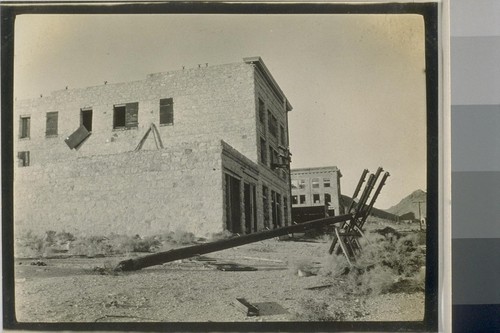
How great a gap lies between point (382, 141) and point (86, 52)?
1.09 meters

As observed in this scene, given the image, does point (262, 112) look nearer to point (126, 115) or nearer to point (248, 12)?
point (248, 12)

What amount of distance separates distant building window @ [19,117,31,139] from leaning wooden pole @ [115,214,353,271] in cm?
56

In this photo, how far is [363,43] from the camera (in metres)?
2.39

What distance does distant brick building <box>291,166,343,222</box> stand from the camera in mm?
2381

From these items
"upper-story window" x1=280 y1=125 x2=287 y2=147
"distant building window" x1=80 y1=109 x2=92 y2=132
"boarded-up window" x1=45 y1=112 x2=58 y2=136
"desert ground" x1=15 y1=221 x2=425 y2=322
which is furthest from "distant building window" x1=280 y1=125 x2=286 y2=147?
"boarded-up window" x1=45 y1=112 x2=58 y2=136

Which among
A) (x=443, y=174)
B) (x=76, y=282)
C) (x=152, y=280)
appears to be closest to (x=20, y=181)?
(x=76, y=282)

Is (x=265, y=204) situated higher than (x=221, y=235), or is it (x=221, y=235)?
(x=265, y=204)

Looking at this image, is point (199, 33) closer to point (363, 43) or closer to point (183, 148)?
point (183, 148)

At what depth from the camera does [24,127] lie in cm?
236

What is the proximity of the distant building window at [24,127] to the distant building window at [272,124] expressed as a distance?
2.76ft

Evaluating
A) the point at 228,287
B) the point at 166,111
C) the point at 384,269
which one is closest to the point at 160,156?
the point at 166,111

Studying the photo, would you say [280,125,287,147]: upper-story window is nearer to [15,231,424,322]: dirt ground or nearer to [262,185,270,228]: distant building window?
[262,185,270,228]: distant building window

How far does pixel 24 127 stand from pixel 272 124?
87 cm

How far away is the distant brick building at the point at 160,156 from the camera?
2357 millimetres
